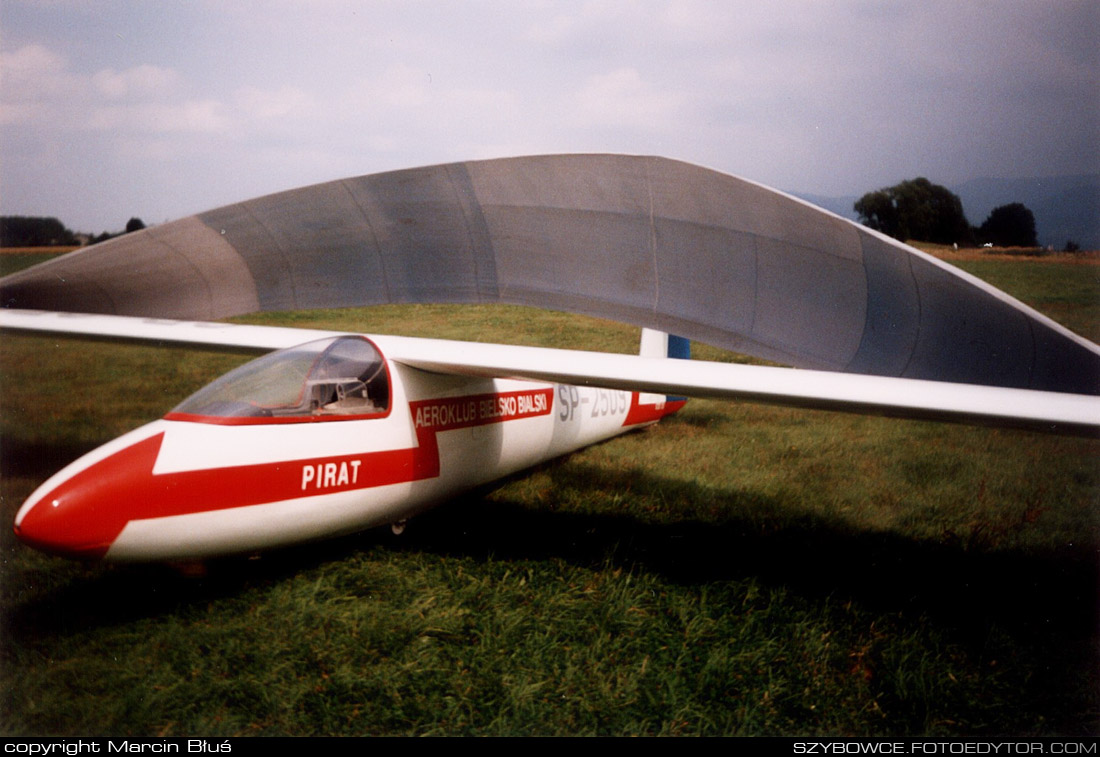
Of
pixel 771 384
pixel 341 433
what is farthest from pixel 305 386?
pixel 771 384

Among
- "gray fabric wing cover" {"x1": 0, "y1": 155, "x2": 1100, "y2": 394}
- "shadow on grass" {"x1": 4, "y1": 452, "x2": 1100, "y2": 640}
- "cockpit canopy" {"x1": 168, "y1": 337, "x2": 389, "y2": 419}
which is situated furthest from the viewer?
"gray fabric wing cover" {"x1": 0, "y1": 155, "x2": 1100, "y2": 394}

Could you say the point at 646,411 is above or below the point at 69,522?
below

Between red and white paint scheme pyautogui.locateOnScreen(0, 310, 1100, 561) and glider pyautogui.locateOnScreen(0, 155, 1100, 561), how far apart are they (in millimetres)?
14

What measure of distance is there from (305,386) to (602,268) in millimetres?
4205

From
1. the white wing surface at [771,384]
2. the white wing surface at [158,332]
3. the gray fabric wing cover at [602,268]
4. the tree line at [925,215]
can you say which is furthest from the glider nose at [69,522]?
the tree line at [925,215]

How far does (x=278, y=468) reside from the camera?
3605 millimetres

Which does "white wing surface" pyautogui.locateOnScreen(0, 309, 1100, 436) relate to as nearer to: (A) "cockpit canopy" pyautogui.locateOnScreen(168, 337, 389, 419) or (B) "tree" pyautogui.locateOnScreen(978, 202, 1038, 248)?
(A) "cockpit canopy" pyautogui.locateOnScreen(168, 337, 389, 419)

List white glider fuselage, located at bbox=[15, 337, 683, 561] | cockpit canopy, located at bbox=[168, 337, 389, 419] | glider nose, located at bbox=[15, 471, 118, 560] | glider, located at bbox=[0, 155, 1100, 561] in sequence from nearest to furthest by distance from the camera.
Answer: glider nose, located at bbox=[15, 471, 118, 560] → white glider fuselage, located at bbox=[15, 337, 683, 561] → glider, located at bbox=[0, 155, 1100, 561] → cockpit canopy, located at bbox=[168, 337, 389, 419]

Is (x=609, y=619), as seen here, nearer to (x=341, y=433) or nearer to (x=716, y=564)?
(x=716, y=564)

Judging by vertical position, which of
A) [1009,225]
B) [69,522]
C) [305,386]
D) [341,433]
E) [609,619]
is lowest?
[609,619]

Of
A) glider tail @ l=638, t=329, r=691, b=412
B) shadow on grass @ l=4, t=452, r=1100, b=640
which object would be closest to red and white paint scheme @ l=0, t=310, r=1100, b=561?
shadow on grass @ l=4, t=452, r=1100, b=640

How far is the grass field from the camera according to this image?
3.12 meters

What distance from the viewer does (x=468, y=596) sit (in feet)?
13.4

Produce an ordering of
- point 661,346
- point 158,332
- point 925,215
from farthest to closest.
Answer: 1. point 925,215
2. point 661,346
3. point 158,332
